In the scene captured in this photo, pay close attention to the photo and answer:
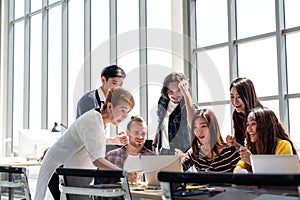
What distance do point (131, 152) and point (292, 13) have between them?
85.4 inches

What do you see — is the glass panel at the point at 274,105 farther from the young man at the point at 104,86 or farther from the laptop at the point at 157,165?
the laptop at the point at 157,165

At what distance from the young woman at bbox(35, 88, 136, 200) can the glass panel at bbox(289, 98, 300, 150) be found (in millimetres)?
2144

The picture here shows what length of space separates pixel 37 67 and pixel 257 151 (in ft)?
16.8

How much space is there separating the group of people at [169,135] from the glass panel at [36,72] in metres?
3.84

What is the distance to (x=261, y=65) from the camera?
411cm

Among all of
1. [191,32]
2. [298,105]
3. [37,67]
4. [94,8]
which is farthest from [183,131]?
[37,67]

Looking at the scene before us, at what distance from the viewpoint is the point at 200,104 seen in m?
4.66

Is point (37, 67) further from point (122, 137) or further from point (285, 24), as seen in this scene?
point (122, 137)

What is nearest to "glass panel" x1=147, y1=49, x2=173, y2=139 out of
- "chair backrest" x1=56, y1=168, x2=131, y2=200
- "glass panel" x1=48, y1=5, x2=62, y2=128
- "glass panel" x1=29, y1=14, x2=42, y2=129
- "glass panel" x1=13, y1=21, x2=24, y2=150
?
"chair backrest" x1=56, y1=168, x2=131, y2=200

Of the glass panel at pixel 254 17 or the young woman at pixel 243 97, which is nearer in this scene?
the young woman at pixel 243 97

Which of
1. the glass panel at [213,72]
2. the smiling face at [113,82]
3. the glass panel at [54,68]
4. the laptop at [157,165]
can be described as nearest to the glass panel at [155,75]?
the glass panel at [213,72]

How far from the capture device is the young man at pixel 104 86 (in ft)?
9.23

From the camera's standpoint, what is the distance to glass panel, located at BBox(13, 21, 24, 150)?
280 inches

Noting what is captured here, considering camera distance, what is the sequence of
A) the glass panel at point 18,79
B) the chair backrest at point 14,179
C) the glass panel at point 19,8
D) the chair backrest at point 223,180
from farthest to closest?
the glass panel at point 19,8 → the glass panel at point 18,79 → the chair backrest at point 14,179 → the chair backrest at point 223,180
